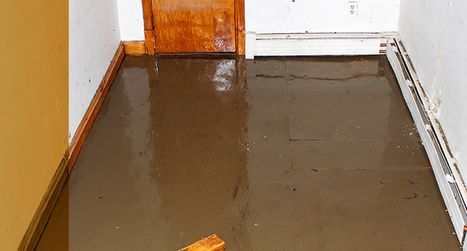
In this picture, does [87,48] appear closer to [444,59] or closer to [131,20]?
[131,20]

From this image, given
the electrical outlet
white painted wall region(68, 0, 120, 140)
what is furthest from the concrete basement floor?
the electrical outlet

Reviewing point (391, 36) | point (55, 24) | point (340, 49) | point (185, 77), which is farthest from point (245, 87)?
point (55, 24)

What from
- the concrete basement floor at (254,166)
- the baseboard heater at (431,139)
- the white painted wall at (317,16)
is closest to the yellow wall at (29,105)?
the concrete basement floor at (254,166)

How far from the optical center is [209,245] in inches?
82.8

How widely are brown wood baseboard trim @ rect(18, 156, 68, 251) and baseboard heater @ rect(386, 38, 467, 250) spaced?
4.90 ft

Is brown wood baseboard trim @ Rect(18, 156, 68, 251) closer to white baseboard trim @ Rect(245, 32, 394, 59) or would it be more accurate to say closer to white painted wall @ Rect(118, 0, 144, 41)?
white painted wall @ Rect(118, 0, 144, 41)

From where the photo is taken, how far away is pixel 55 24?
2484 mm

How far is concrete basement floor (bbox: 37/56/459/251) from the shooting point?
2332 millimetres

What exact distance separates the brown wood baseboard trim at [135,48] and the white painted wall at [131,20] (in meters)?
0.02

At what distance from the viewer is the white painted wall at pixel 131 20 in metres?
3.56

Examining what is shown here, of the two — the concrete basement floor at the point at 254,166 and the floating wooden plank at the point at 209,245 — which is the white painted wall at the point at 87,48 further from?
the floating wooden plank at the point at 209,245

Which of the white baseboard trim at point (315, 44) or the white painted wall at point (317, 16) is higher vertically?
the white painted wall at point (317, 16)

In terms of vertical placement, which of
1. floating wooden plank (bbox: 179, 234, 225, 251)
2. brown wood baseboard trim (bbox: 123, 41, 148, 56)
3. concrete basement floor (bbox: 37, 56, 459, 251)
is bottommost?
concrete basement floor (bbox: 37, 56, 459, 251)

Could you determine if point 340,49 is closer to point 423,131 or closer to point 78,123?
point 423,131
